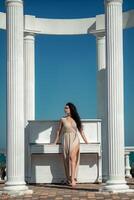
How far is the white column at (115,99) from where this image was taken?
20148mm

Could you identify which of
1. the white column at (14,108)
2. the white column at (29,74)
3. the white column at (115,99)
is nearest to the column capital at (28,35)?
the white column at (29,74)

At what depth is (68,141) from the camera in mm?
24000

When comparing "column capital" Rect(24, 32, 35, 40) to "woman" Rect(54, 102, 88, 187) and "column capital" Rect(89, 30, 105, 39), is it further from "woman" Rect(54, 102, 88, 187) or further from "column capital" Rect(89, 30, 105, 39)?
"woman" Rect(54, 102, 88, 187)

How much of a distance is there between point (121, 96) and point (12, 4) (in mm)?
5866

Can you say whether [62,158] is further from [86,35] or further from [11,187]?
[86,35]

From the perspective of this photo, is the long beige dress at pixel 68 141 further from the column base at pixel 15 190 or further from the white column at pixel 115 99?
the column base at pixel 15 190

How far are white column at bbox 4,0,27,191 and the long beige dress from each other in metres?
4.02

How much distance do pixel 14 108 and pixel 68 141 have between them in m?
4.57

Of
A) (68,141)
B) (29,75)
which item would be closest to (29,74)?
(29,75)

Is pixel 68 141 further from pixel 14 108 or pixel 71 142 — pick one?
pixel 14 108

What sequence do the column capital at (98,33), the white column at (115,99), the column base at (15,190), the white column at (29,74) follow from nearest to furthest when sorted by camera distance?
1. the column base at (15,190)
2. the white column at (115,99)
3. the white column at (29,74)
4. the column capital at (98,33)

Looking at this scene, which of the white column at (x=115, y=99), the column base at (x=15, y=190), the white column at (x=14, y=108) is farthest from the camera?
the white column at (x=14, y=108)

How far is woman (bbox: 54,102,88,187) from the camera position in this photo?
2391 cm

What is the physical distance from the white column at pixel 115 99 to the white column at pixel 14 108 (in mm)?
3548
